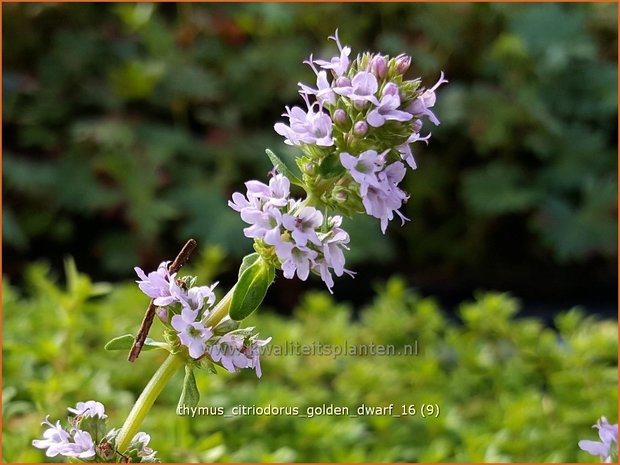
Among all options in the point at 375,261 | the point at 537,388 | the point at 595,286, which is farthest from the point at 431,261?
the point at 537,388

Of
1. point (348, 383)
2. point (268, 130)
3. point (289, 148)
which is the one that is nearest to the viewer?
point (348, 383)

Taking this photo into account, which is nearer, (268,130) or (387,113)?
(387,113)

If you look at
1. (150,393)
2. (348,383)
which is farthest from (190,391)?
(348,383)

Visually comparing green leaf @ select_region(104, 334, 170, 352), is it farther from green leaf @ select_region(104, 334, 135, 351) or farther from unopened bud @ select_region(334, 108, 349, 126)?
unopened bud @ select_region(334, 108, 349, 126)

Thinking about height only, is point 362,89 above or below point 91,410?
above

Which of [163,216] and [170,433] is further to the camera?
[163,216]

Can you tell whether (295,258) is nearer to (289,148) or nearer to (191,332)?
(191,332)

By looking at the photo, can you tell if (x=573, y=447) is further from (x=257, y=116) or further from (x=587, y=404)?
(x=257, y=116)
